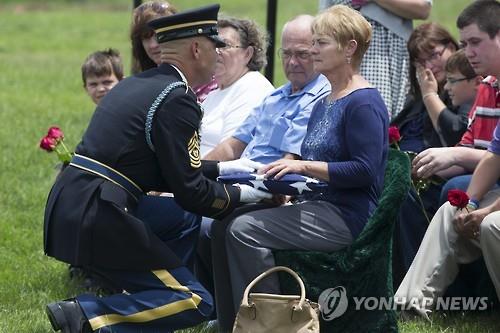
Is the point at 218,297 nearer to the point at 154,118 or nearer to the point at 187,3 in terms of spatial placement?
the point at 154,118

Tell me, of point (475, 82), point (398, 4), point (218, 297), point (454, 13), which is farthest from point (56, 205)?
point (454, 13)

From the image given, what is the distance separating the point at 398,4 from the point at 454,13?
2135cm

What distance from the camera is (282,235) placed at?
5.31 metres

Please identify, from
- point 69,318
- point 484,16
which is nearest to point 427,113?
point 484,16

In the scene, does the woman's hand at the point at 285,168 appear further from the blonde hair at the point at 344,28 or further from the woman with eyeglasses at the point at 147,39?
the woman with eyeglasses at the point at 147,39

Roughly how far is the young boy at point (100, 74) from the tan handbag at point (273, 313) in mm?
2788

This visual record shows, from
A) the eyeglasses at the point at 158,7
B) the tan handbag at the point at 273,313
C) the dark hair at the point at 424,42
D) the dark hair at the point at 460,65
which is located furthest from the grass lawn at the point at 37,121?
the eyeglasses at the point at 158,7

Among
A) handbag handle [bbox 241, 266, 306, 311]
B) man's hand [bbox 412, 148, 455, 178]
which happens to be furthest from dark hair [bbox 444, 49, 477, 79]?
handbag handle [bbox 241, 266, 306, 311]

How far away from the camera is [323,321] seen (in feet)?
17.6

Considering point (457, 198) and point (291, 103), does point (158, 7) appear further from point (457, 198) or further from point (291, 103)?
point (457, 198)

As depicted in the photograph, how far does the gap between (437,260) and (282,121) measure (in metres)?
1.13

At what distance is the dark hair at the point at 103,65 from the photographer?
740 centimetres

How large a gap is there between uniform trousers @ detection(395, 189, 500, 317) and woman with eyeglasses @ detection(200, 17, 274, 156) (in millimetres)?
1373

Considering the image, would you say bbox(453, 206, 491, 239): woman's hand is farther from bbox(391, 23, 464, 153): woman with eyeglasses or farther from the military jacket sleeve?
the military jacket sleeve
